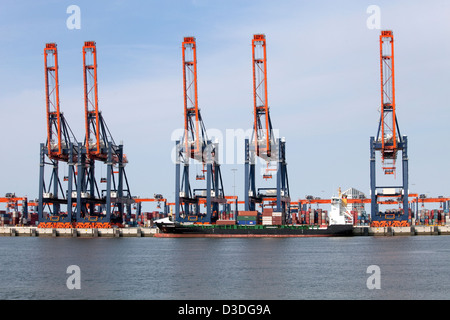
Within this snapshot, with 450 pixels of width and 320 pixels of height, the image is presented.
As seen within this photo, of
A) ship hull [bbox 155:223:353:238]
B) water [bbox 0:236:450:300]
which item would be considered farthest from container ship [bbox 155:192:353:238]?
water [bbox 0:236:450:300]

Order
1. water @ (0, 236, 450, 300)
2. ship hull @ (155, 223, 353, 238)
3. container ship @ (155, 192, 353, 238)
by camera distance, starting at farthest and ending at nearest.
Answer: ship hull @ (155, 223, 353, 238), container ship @ (155, 192, 353, 238), water @ (0, 236, 450, 300)

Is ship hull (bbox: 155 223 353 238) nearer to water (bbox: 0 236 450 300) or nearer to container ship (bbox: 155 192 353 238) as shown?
container ship (bbox: 155 192 353 238)

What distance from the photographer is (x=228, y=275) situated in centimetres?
4875

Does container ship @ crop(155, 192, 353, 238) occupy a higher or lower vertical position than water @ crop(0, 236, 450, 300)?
lower

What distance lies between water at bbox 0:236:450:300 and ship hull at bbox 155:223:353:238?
129 ft

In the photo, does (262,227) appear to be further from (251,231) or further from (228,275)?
(228,275)

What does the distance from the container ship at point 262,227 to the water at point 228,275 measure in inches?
1530

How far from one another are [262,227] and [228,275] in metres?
64.3

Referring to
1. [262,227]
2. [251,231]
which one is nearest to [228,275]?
[251,231]

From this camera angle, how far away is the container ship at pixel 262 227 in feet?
365

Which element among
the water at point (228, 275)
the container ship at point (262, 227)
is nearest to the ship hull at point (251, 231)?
the container ship at point (262, 227)

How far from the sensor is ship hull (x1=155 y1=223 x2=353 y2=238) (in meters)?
112

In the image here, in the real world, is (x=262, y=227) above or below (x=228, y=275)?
below
